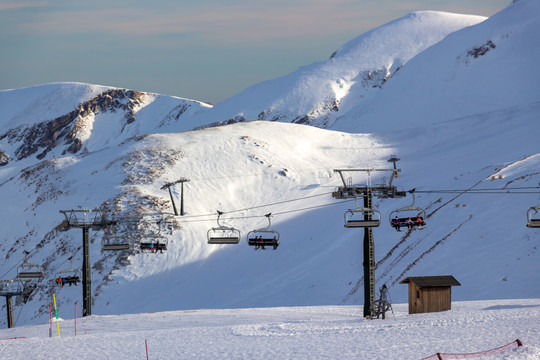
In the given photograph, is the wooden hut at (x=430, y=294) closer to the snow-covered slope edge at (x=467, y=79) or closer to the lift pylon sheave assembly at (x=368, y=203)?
the lift pylon sheave assembly at (x=368, y=203)

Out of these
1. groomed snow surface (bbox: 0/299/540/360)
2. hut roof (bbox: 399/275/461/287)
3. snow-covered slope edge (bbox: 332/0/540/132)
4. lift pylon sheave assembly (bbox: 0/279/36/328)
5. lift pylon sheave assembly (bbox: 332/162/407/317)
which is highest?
snow-covered slope edge (bbox: 332/0/540/132)

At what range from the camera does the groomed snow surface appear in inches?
1319

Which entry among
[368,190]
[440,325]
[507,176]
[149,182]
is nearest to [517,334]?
[440,325]

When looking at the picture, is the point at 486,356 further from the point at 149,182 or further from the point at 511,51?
the point at 511,51

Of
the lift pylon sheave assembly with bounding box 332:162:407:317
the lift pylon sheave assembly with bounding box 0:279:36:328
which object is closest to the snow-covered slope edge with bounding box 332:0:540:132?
the lift pylon sheave assembly with bounding box 0:279:36:328

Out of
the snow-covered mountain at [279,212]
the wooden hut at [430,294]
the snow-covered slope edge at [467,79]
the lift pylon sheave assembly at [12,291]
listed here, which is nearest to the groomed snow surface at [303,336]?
the wooden hut at [430,294]

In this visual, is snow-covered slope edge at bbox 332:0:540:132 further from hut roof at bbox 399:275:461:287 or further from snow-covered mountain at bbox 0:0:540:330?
hut roof at bbox 399:275:461:287

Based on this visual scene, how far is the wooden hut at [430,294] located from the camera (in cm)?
4669

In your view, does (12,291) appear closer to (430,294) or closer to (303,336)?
(430,294)

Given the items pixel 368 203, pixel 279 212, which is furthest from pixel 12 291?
pixel 368 203

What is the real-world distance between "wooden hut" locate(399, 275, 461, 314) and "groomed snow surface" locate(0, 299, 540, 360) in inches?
34.7

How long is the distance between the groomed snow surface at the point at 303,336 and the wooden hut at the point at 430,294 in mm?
881

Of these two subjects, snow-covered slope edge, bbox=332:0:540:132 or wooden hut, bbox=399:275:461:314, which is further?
snow-covered slope edge, bbox=332:0:540:132

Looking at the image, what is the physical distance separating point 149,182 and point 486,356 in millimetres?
74783
